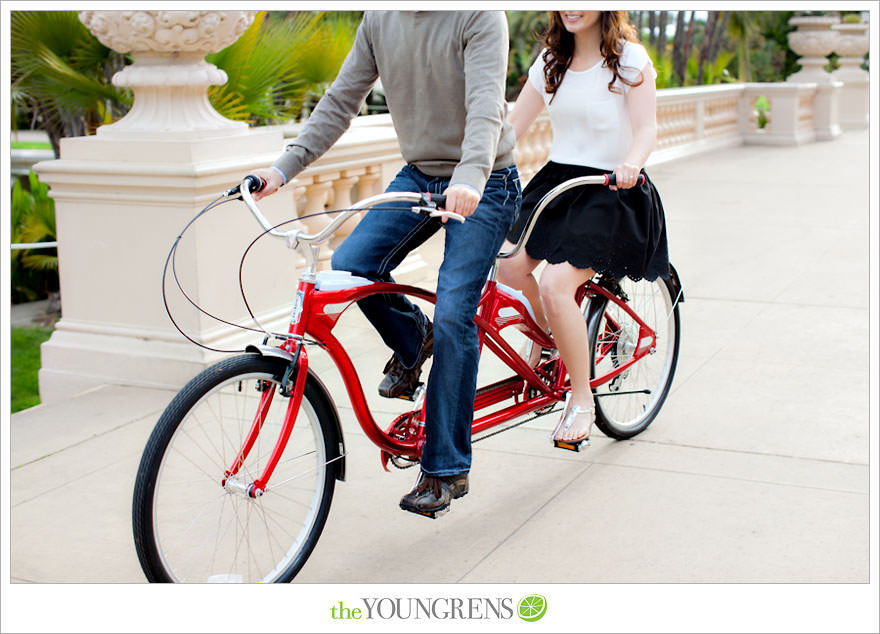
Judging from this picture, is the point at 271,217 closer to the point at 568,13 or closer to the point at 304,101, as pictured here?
the point at 568,13

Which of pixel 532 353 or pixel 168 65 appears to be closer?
pixel 532 353

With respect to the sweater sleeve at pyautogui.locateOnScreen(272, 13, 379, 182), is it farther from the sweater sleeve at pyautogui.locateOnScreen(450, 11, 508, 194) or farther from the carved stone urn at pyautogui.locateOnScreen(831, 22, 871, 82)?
the carved stone urn at pyautogui.locateOnScreen(831, 22, 871, 82)

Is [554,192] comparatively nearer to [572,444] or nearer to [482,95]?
[482,95]

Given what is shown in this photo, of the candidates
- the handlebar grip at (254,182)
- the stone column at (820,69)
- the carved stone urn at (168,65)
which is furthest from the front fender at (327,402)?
the stone column at (820,69)

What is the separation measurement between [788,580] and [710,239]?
21.3ft

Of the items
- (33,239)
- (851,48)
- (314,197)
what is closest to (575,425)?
(314,197)

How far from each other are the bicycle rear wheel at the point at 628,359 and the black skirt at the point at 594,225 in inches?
13.4

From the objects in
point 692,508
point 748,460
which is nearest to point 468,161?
point 692,508

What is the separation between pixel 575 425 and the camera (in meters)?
4.00

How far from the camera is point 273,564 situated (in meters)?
3.38

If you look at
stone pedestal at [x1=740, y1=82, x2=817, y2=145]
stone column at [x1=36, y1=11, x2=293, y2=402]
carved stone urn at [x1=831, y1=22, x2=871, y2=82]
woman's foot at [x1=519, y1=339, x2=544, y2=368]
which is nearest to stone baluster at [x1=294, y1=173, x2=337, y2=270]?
stone column at [x1=36, y1=11, x2=293, y2=402]

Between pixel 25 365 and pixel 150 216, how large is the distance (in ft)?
9.13

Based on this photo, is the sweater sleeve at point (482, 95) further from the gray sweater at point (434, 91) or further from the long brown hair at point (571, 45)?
the long brown hair at point (571, 45)

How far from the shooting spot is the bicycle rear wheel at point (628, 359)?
4.37 metres
